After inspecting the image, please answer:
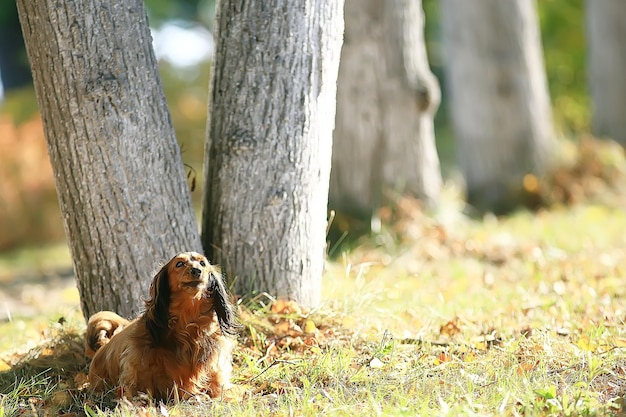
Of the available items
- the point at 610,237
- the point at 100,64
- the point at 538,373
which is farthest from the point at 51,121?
the point at 610,237

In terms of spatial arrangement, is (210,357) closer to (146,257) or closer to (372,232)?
(146,257)

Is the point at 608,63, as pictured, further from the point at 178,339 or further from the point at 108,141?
the point at 178,339

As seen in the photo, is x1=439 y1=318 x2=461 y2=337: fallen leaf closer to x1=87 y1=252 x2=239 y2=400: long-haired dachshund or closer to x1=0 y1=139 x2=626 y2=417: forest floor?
x1=0 y1=139 x2=626 y2=417: forest floor

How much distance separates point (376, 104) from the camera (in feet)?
28.4

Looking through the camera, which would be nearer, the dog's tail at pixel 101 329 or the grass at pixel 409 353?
the grass at pixel 409 353

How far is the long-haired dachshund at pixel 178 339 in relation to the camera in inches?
168

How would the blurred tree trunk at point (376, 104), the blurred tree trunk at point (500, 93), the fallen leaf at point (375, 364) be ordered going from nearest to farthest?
the fallen leaf at point (375, 364) < the blurred tree trunk at point (376, 104) < the blurred tree trunk at point (500, 93)

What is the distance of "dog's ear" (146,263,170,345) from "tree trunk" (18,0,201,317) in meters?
0.79

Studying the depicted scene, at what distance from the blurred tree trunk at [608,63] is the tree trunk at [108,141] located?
1042cm

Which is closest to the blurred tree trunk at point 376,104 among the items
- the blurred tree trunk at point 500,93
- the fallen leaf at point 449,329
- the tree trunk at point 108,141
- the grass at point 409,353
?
the grass at point 409,353

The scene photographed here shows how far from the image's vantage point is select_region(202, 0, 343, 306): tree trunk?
524cm

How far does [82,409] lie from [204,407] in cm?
69

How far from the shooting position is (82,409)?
14.6ft

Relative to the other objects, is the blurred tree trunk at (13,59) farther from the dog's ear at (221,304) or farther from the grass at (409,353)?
the dog's ear at (221,304)
